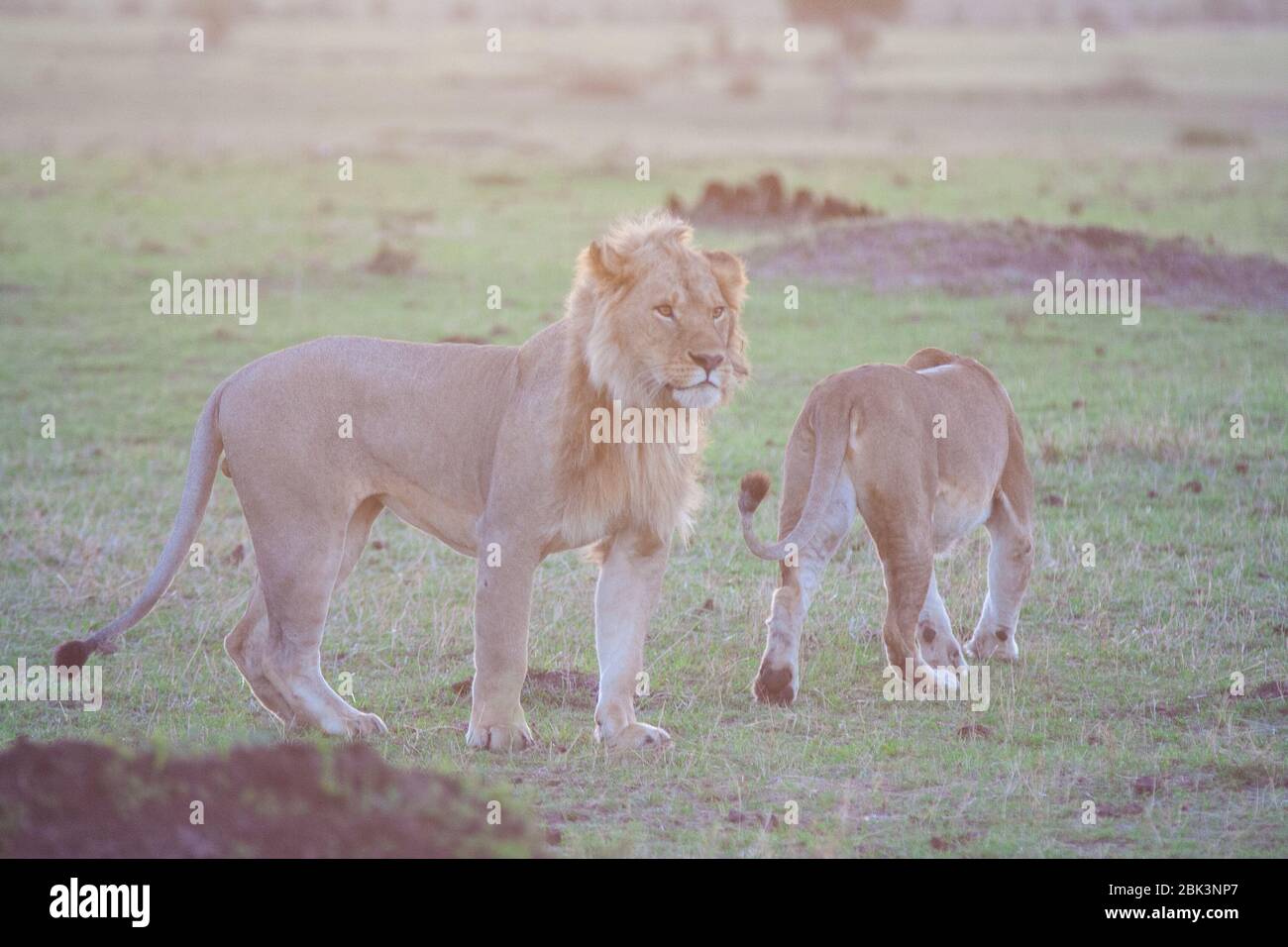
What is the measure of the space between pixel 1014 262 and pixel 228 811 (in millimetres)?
12030

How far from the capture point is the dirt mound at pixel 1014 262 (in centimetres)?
1427

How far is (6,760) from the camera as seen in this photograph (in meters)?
3.94

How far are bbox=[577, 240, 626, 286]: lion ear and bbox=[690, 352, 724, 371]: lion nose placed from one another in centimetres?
39

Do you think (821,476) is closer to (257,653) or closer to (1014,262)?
(257,653)

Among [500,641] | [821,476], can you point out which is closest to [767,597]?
[821,476]

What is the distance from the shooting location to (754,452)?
33.3 ft

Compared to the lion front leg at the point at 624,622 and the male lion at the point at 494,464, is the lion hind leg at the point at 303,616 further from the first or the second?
the lion front leg at the point at 624,622

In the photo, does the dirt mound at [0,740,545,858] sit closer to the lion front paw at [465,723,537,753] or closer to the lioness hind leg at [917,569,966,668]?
the lion front paw at [465,723,537,753]

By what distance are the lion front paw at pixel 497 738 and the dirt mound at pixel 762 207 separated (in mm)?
13111

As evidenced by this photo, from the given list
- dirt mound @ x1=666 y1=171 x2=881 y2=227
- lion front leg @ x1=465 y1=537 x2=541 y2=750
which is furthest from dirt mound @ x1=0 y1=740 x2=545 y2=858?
dirt mound @ x1=666 y1=171 x2=881 y2=227

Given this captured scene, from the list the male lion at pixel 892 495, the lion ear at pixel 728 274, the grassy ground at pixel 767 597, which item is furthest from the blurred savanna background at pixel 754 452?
the lion ear at pixel 728 274
